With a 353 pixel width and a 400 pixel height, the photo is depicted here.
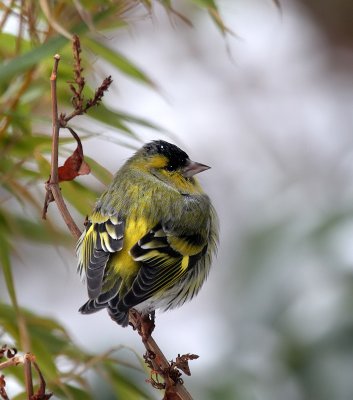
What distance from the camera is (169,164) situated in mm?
2863

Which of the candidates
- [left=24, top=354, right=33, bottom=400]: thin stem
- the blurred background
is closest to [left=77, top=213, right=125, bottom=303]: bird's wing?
[left=24, top=354, right=33, bottom=400]: thin stem

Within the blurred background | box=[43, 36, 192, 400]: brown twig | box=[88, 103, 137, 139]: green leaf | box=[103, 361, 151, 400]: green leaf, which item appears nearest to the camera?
box=[43, 36, 192, 400]: brown twig

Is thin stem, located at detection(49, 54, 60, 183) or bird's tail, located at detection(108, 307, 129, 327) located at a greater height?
thin stem, located at detection(49, 54, 60, 183)

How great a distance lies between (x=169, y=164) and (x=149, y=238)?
0.46m

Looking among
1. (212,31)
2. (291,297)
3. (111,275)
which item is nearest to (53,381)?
(111,275)

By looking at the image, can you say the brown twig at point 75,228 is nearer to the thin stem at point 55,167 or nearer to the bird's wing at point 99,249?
the thin stem at point 55,167

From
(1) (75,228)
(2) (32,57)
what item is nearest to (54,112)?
(1) (75,228)

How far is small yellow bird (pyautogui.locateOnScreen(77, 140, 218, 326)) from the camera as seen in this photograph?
2.30 meters

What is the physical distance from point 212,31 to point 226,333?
2.73m

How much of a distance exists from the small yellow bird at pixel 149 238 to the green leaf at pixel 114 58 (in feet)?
0.83

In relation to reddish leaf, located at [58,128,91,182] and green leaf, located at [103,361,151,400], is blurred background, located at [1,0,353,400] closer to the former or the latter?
green leaf, located at [103,361,151,400]

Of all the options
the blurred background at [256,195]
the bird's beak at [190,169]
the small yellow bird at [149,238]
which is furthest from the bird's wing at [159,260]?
the blurred background at [256,195]

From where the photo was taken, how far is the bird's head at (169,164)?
9.29ft

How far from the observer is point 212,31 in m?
6.23
